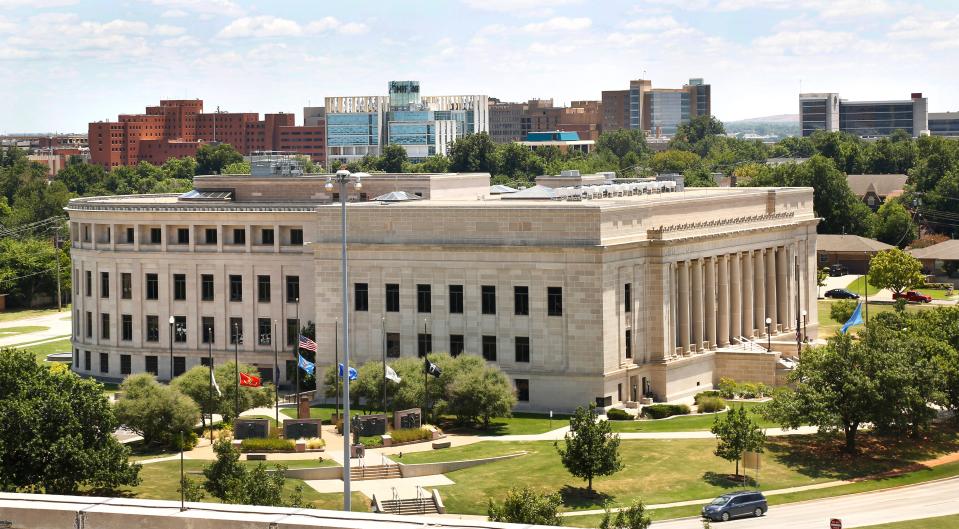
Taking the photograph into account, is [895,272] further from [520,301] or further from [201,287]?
[201,287]

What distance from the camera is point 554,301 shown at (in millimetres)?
112375

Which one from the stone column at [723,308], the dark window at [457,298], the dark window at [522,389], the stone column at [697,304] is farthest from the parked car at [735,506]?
the stone column at [723,308]

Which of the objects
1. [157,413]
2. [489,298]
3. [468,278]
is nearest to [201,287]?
[468,278]

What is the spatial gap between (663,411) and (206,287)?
4194cm

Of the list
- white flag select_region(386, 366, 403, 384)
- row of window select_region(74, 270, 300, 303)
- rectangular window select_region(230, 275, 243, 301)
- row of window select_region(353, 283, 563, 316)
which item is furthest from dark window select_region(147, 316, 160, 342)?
white flag select_region(386, 366, 403, 384)

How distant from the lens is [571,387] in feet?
366

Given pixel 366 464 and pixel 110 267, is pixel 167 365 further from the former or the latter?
pixel 366 464

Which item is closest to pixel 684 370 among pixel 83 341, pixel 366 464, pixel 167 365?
pixel 366 464

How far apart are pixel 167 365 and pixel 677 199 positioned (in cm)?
4343

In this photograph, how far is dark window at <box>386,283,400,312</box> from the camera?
117000 mm

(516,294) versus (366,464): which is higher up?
(516,294)

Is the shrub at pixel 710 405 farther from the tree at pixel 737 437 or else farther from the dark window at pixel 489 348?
the tree at pixel 737 437

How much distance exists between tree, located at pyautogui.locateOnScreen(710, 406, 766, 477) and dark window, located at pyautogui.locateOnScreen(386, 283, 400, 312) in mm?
32565

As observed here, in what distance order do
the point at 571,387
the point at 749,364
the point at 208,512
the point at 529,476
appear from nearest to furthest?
1. the point at 208,512
2. the point at 529,476
3. the point at 571,387
4. the point at 749,364
